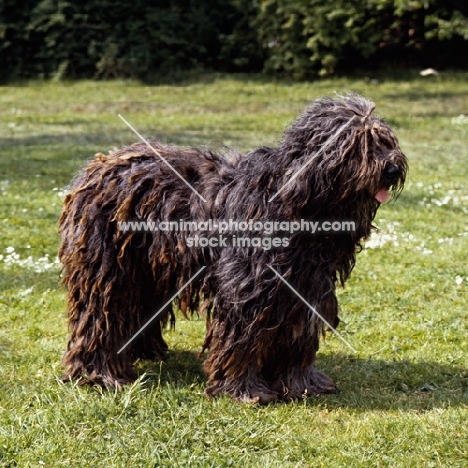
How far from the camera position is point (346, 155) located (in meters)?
4.25

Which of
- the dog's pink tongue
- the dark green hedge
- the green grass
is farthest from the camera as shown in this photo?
the dark green hedge

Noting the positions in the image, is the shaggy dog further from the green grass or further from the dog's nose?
the green grass

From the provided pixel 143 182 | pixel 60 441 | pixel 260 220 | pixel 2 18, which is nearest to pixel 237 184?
pixel 260 220

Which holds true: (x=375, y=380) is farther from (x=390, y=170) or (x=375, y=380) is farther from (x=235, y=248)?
(x=390, y=170)

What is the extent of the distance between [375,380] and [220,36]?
672 inches

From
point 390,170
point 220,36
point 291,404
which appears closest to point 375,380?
point 291,404

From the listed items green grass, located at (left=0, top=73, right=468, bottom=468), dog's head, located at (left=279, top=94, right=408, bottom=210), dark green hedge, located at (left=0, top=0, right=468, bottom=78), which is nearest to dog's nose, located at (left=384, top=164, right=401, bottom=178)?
dog's head, located at (left=279, top=94, right=408, bottom=210)

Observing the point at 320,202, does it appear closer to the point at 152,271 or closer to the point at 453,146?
the point at 152,271

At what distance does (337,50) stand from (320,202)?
625 inches

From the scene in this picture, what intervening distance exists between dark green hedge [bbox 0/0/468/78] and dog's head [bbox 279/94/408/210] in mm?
15375

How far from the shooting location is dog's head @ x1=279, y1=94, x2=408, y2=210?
4215 millimetres

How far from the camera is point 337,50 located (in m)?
19.5

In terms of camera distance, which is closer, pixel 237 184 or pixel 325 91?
pixel 237 184

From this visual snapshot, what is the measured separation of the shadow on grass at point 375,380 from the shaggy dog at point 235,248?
0.19 m
